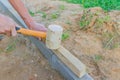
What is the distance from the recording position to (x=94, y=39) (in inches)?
166

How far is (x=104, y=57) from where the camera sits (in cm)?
398

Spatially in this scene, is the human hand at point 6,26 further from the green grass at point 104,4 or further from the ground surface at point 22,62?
the green grass at point 104,4

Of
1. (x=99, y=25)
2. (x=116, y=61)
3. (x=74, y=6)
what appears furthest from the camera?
(x=74, y=6)

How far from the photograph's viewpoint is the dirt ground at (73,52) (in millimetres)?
3912

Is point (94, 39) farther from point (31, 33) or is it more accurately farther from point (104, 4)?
point (104, 4)

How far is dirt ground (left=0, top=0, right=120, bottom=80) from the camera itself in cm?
391

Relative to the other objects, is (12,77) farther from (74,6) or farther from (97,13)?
(74,6)

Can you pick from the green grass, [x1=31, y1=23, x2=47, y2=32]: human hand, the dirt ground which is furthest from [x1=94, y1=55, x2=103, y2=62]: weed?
the green grass

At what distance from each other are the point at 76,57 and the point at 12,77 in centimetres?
87

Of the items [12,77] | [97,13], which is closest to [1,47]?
[12,77]

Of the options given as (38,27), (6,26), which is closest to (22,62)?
(38,27)

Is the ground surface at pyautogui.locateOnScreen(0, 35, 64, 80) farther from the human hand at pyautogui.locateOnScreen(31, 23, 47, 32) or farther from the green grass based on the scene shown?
the green grass

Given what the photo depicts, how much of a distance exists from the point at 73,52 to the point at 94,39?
366mm

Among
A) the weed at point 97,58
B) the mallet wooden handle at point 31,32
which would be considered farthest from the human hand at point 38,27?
the weed at point 97,58
